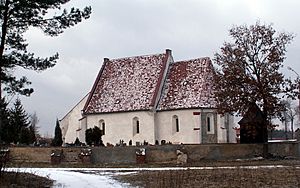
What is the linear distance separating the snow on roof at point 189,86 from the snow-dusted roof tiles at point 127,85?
4.36 ft

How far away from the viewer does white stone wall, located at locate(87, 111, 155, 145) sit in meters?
57.2

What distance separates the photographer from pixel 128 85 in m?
60.1

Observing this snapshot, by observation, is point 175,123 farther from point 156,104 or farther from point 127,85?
point 127,85

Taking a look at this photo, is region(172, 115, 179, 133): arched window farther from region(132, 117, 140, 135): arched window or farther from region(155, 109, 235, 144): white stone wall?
region(132, 117, 140, 135): arched window

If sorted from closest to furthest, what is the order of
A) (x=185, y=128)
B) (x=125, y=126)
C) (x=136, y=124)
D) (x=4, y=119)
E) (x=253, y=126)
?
(x=4, y=119), (x=253, y=126), (x=185, y=128), (x=136, y=124), (x=125, y=126)

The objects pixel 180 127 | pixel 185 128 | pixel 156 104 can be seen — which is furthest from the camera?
pixel 156 104

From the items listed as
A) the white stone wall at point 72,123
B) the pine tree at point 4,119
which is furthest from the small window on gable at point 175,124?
the pine tree at point 4,119

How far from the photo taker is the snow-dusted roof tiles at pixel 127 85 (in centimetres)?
5831

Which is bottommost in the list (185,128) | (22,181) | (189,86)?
(22,181)

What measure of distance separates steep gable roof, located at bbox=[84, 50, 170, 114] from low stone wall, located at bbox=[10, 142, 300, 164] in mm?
13521

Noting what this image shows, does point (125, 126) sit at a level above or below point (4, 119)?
above

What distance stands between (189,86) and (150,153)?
49.1 feet

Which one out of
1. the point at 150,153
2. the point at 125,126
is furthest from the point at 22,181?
the point at 125,126

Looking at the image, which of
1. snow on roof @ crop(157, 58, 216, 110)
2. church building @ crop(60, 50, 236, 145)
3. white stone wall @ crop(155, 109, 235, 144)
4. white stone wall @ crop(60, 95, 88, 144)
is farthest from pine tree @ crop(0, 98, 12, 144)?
white stone wall @ crop(60, 95, 88, 144)
